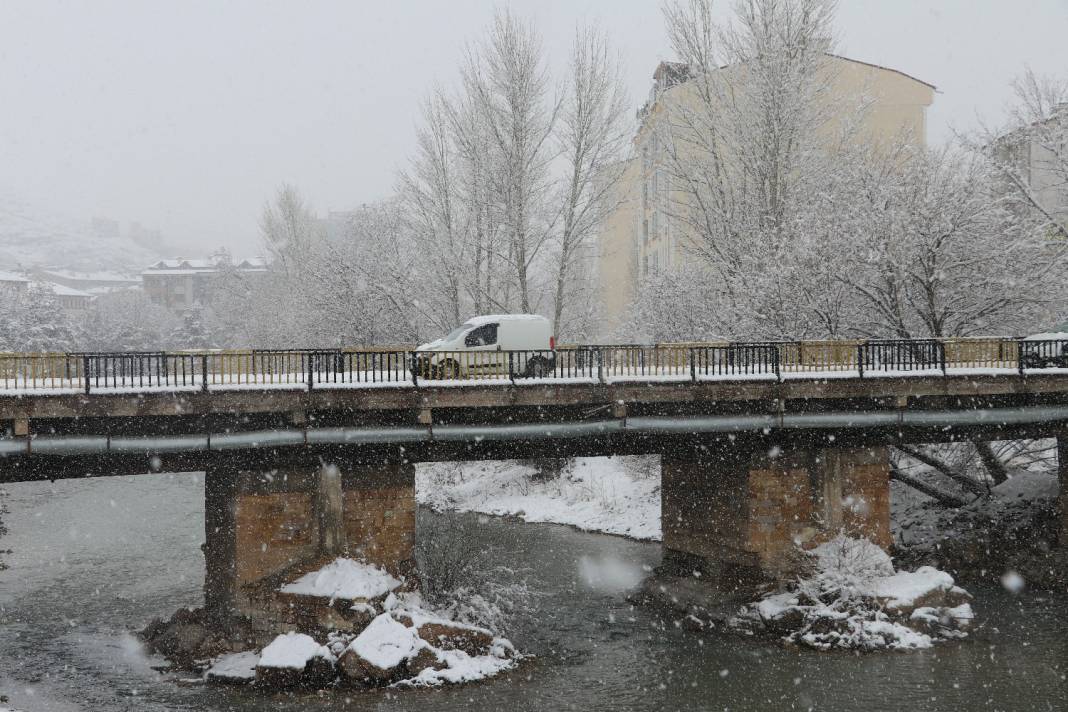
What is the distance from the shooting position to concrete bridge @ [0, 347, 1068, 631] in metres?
16.1

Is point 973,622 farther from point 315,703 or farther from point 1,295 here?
point 1,295

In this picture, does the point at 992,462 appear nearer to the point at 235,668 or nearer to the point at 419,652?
the point at 419,652

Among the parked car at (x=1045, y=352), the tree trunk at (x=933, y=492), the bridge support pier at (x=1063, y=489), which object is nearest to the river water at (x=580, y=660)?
the bridge support pier at (x=1063, y=489)

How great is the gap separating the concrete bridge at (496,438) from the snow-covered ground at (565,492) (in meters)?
8.78

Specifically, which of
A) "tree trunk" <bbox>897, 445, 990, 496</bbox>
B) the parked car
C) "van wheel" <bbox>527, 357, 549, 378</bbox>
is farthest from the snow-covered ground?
the parked car

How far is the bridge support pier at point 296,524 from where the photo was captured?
54.4 feet

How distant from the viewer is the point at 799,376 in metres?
18.8

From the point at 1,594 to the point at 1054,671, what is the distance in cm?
2371

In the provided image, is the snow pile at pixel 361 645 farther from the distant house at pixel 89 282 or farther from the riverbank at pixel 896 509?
the distant house at pixel 89 282

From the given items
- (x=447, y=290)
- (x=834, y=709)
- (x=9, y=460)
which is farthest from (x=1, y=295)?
(x=834, y=709)

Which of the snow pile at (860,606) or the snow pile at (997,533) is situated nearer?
the snow pile at (860,606)

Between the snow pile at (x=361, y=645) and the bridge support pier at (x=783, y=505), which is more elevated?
the bridge support pier at (x=783, y=505)

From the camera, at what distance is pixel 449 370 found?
2056 centimetres

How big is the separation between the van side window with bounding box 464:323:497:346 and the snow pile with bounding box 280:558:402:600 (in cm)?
708
